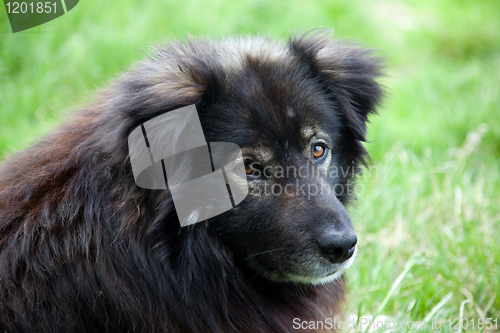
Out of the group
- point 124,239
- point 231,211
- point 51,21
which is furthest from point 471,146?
point 51,21

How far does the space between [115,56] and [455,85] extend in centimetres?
495

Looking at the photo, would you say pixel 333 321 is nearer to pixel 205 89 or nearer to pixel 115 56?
pixel 205 89

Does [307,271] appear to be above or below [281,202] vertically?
below

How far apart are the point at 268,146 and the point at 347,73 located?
0.91 m

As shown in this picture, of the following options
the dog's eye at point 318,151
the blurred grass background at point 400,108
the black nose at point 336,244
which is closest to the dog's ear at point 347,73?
the blurred grass background at point 400,108

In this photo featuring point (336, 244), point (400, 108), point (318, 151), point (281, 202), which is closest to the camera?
point (336, 244)

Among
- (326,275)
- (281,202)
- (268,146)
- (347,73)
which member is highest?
(347,73)

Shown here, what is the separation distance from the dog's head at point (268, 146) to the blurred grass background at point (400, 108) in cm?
69

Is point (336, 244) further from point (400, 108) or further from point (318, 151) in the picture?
point (400, 108)

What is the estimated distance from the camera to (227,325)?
2.44 meters

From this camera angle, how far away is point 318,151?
2.67 m

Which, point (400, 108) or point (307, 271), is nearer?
point (307, 271)

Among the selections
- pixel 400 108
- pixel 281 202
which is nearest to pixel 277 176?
pixel 281 202

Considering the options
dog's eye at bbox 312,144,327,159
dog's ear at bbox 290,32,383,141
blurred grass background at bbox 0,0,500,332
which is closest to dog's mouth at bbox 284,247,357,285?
dog's eye at bbox 312,144,327,159
